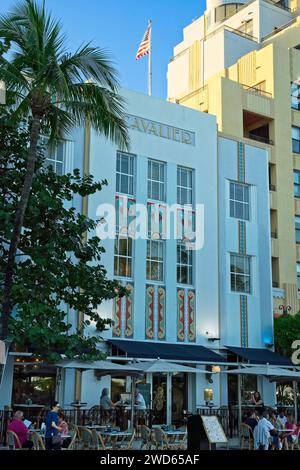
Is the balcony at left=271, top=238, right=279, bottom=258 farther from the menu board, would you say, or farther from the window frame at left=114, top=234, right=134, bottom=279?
the menu board

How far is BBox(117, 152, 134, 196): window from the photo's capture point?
27.4m

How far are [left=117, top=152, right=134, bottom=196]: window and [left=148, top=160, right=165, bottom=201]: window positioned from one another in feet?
2.88

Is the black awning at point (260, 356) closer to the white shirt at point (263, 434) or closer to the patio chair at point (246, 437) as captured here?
the patio chair at point (246, 437)

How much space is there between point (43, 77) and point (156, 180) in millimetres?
13132

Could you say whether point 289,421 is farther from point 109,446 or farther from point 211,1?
point 211,1

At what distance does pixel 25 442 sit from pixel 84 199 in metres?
12.6

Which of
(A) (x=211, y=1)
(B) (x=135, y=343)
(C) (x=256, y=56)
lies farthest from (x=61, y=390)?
(A) (x=211, y=1)

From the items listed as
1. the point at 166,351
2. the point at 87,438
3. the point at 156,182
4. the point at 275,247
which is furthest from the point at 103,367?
the point at 275,247

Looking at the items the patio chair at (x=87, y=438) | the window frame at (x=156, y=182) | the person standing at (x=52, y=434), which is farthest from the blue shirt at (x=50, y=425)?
the window frame at (x=156, y=182)

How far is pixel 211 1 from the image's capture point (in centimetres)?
5312

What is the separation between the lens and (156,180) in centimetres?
2855

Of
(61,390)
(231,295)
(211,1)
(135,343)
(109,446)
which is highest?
(211,1)

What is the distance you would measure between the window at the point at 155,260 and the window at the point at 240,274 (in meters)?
3.74

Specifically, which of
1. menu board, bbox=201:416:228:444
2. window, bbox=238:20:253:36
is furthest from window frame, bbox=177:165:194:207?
window, bbox=238:20:253:36
